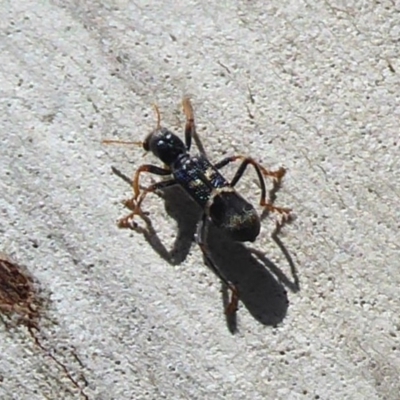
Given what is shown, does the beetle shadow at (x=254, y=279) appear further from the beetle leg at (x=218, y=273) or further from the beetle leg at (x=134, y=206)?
the beetle leg at (x=134, y=206)

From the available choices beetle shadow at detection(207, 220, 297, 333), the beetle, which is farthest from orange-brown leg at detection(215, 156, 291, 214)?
beetle shadow at detection(207, 220, 297, 333)

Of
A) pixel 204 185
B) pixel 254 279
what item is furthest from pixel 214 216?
pixel 254 279

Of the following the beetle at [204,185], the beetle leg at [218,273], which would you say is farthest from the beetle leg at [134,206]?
the beetle leg at [218,273]

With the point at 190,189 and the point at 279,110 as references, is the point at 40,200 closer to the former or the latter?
the point at 190,189

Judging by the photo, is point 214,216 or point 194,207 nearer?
point 214,216

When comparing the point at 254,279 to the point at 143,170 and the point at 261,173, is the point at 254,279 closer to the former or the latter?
the point at 261,173

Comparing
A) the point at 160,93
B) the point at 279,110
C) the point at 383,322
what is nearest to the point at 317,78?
the point at 279,110

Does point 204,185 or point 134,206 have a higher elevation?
point 204,185
